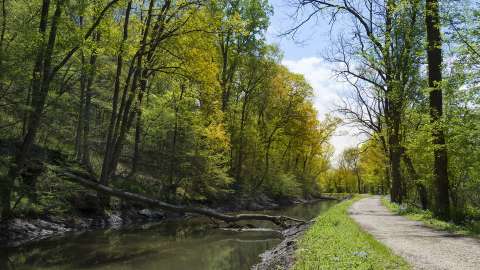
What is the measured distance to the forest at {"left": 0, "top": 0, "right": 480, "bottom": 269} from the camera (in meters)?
13.7

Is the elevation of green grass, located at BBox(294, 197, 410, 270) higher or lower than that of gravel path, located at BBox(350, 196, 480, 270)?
lower

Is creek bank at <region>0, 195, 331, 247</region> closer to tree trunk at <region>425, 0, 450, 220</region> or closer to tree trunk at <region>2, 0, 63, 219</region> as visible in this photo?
tree trunk at <region>2, 0, 63, 219</region>

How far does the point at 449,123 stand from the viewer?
12898 mm

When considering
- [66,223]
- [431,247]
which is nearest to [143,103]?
[66,223]

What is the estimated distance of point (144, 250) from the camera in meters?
13.7

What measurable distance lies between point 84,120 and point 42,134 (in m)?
2.43

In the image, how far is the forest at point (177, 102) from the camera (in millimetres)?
13727

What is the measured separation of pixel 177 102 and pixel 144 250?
1217 cm

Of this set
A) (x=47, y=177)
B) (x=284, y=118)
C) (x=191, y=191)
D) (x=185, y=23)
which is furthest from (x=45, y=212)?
(x=284, y=118)

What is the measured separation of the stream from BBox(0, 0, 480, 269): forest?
1.30 meters

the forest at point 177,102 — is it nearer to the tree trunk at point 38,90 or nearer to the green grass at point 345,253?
the tree trunk at point 38,90

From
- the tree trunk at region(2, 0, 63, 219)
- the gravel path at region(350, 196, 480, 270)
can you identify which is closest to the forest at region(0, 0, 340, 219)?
the tree trunk at region(2, 0, 63, 219)

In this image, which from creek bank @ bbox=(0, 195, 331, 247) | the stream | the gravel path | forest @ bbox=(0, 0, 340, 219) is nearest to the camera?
the gravel path

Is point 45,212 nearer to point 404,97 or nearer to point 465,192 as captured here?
point 404,97
